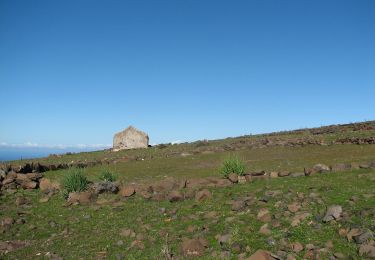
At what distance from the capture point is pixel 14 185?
66.9 feet

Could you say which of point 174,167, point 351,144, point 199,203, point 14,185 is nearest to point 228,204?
point 199,203

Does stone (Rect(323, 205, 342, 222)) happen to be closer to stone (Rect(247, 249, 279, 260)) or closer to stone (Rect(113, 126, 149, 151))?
stone (Rect(247, 249, 279, 260))

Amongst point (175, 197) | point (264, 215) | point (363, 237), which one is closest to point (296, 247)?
point (363, 237)

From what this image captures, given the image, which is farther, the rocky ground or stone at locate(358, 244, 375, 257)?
the rocky ground

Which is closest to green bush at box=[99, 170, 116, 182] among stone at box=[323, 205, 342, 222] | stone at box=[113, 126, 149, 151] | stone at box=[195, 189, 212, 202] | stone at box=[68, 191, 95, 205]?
stone at box=[68, 191, 95, 205]

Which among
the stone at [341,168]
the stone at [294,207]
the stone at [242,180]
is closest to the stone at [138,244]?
the stone at [294,207]

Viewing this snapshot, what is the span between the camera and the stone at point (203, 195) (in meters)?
14.9

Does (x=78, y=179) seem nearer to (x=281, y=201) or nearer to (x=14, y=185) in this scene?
(x=14, y=185)

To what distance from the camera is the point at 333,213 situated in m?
11.2

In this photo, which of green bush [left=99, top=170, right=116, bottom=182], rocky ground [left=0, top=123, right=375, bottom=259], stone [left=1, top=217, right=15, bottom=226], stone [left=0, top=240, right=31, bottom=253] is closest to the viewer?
rocky ground [left=0, top=123, right=375, bottom=259]

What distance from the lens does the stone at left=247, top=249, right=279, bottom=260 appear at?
943 centimetres

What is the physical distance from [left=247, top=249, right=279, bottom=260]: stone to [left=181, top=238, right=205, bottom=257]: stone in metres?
1.67

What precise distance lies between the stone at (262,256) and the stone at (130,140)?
39464 millimetres

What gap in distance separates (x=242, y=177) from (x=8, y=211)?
9.19 metres
